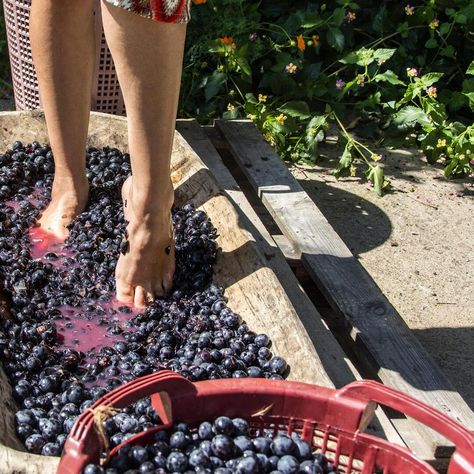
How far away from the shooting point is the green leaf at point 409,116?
3.90m

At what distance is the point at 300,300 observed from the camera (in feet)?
8.16

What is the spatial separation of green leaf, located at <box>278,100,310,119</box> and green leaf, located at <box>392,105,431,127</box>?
445 mm

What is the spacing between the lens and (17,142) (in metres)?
3.08

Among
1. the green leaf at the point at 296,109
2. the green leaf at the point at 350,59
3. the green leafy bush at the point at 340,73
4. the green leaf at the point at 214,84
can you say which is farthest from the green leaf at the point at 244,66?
the green leaf at the point at 350,59

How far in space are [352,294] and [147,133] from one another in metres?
0.84

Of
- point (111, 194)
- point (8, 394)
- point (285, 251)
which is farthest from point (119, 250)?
point (8, 394)

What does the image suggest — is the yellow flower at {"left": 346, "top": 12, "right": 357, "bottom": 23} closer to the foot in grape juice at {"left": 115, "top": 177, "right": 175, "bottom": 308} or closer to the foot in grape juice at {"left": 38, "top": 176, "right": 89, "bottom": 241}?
the foot in grape juice at {"left": 38, "top": 176, "right": 89, "bottom": 241}

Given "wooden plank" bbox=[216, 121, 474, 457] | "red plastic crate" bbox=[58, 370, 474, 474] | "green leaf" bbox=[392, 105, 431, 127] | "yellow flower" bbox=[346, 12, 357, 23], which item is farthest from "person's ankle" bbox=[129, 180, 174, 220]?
"yellow flower" bbox=[346, 12, 357, 23]

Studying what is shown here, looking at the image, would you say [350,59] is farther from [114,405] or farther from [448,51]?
→ [114,405]

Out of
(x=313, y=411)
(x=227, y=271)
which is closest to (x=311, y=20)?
(x=227, y=271)

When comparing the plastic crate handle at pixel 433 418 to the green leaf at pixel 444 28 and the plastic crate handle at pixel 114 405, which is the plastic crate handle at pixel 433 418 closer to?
the plastic crate handle at pixel 114 405

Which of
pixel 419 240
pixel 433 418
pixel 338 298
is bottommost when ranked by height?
pixel 419 240

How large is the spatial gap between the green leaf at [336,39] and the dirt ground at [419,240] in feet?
1.53

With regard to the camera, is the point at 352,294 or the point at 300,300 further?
the point at 352,294
